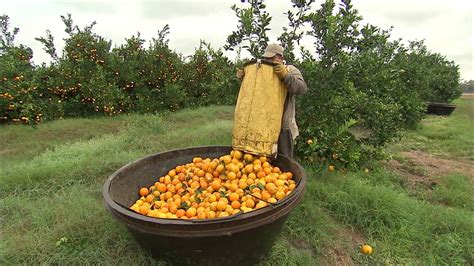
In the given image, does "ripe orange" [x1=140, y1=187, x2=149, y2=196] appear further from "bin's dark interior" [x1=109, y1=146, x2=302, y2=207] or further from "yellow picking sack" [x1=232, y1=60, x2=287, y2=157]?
"yellow picking sack" [x1=232, y1=60, x2=287, y2=157]

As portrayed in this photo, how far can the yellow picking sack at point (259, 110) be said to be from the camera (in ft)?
9.83

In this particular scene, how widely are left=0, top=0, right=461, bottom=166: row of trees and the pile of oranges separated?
5.98 feet

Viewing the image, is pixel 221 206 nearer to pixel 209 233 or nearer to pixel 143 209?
pixel 209 233

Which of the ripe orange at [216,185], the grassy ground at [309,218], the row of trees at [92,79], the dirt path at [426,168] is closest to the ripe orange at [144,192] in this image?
the grassy ground at [309,218]

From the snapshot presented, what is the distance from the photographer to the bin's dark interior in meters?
2.88

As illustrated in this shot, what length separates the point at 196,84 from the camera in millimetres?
11641

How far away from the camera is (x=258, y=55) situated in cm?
488

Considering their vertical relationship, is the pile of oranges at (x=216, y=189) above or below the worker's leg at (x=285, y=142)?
below

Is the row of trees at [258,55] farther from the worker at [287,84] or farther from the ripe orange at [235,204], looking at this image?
the ripe orange at [235,204]

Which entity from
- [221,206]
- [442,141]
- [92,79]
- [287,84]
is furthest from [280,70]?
[92,79]

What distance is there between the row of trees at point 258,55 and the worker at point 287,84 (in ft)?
3.14

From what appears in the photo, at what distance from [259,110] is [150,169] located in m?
1.28

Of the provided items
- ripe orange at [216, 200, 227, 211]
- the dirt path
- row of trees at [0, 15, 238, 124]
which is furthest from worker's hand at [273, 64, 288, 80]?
row of trees at [0, 15, 238, 124]

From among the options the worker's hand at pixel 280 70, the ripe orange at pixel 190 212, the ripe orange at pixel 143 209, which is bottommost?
the ripe orange at pixel 143 209
